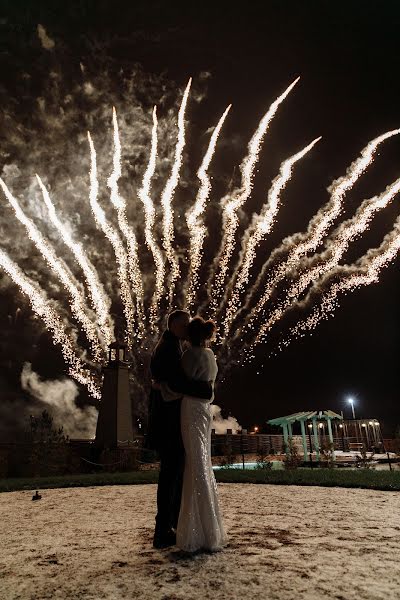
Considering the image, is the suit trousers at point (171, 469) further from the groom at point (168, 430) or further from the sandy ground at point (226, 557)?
the sandy ground at point (226, 557)

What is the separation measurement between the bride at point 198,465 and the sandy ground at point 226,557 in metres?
0.20

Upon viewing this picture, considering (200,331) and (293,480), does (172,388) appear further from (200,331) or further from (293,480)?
(293,480)

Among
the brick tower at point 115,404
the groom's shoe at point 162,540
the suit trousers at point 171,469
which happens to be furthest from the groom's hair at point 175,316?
the brick tower at point 115,404

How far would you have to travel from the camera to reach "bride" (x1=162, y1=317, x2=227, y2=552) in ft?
14.7

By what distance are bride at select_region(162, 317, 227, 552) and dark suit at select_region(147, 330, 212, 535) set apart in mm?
129

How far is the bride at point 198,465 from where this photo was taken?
449 centimetres

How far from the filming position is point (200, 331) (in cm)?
518

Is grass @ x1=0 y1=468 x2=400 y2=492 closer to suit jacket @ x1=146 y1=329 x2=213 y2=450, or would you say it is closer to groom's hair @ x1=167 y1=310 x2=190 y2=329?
suit jacket @ x1=146 y1=329 x2=213 y2=450

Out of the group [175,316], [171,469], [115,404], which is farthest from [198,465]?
[115,404]

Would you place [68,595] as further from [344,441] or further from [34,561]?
[344,441]

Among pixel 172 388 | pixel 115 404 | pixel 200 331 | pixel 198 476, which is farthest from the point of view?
pixel 115 404

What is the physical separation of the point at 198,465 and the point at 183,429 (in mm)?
416

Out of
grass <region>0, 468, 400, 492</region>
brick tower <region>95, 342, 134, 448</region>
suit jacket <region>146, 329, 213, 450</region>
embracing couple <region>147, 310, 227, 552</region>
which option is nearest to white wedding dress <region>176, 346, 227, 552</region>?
embracing couple <region>147, 310, 227, 552</region>

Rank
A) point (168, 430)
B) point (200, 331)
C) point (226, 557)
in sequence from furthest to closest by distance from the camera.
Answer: point (200, 331), point (168, 430), point (226, 557)
